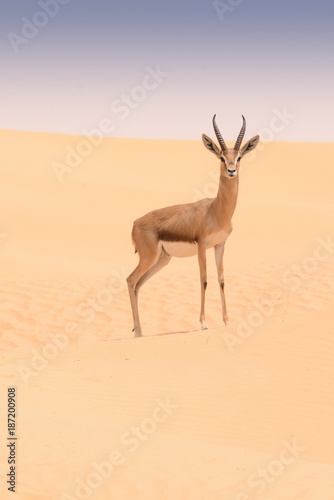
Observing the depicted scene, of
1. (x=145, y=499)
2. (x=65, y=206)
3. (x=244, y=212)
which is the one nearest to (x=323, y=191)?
(x=244, y=212)

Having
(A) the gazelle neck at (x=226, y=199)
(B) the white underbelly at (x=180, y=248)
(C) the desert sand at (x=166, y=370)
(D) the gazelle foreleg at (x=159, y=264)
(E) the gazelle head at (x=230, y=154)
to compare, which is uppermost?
(E) the gazelle head at (x=230, y=154)

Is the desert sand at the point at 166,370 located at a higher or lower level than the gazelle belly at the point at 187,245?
lower

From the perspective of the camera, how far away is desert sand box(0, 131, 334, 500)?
19.9 feet

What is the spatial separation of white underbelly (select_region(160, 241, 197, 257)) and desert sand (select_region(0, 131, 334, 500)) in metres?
1.27

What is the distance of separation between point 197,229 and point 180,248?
0.43 m

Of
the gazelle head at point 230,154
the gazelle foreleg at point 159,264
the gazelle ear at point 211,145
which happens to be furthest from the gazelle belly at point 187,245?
the gazelle ear at point 211,145

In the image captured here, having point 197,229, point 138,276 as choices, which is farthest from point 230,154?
point 138,276

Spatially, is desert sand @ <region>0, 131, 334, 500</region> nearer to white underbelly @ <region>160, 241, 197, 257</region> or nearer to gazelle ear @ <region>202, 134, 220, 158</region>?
white underbelly @ <region>160, 241, 197, 257</region>

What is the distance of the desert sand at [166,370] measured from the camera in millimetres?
6066

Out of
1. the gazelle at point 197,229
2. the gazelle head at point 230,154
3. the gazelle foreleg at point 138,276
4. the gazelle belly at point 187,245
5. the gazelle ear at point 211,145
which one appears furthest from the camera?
the gazelle foreleg at point 138,276

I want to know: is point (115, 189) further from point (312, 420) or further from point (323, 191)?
point (312, 420)

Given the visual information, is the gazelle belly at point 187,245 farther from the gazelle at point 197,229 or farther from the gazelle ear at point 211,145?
the gazelle ear at point 211,145

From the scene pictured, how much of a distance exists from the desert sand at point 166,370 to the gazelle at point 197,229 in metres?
1.08

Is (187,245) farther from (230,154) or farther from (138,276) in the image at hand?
(230,154)
